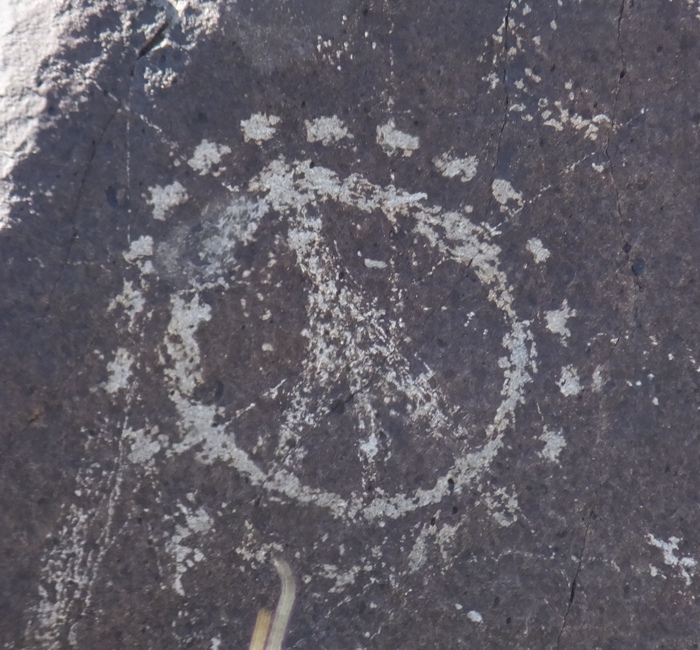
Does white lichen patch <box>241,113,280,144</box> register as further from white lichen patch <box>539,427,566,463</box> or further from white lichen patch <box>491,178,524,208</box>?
white lichen patch <box>539,427,566,463</box>

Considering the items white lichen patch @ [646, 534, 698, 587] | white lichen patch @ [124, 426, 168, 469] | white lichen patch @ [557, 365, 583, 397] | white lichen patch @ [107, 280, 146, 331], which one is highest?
white lichen patch @ [557, 365, 583, 397]

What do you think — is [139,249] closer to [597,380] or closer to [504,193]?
[504,193]

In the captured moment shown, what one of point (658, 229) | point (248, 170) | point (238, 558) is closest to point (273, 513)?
point (238, 558)

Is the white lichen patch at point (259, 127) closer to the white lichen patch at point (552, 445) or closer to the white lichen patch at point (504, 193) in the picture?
the white lichen patch at point (504, 193)

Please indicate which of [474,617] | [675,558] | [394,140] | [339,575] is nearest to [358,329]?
[394,140]

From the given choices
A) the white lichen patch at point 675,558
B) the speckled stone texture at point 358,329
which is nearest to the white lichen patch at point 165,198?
the speckled stone texture at point 358,329

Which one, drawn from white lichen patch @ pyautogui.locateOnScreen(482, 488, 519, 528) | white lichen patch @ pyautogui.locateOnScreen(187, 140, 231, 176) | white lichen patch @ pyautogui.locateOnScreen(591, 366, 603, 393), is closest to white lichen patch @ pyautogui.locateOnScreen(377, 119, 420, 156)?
white lichen patch @ pyautogui.locateOnScreen(187, 140, 231, 176)
